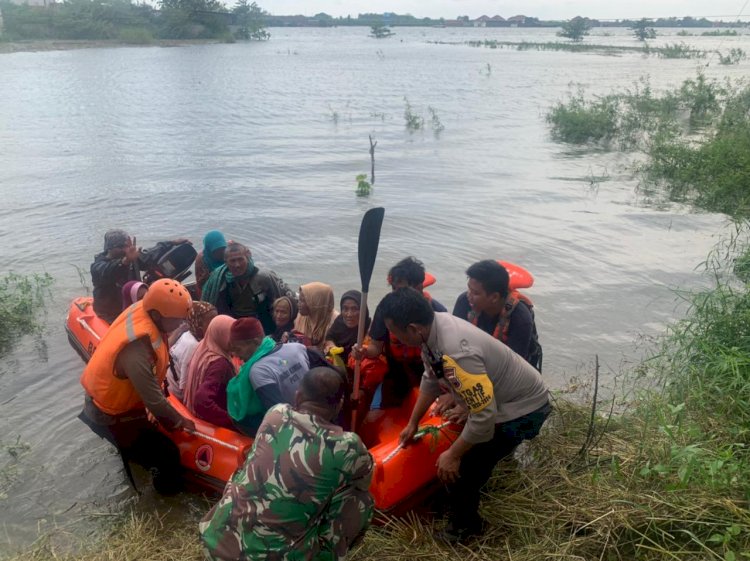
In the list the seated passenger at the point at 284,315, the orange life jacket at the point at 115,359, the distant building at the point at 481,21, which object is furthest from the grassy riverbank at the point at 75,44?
the distant building at the point at 481,21

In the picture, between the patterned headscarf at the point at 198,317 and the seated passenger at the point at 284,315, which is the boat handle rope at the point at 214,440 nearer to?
the patterned headscarf at the point at 198,317

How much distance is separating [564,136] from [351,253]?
972cm

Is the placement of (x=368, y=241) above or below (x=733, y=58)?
below

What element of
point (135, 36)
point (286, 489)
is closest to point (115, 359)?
point (286, 489)

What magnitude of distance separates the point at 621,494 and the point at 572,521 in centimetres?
28

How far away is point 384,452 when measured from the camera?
11.4ft

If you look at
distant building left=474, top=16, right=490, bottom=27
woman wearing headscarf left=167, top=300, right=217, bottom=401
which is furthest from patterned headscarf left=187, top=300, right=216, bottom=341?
distant building left=474, top=16, right=490, bottom=27

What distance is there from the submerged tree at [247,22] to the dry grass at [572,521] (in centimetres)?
7444

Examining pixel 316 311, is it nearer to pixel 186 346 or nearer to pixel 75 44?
pixel 186 346

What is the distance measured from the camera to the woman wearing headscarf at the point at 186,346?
168 inches

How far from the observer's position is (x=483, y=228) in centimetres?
999

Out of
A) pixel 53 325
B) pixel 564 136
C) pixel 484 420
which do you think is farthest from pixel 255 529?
pixel 564 136

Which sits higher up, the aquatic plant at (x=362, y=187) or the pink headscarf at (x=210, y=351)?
the pink headscarf at (x=210, y=351)

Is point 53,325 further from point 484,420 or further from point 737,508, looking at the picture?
point 737,508
